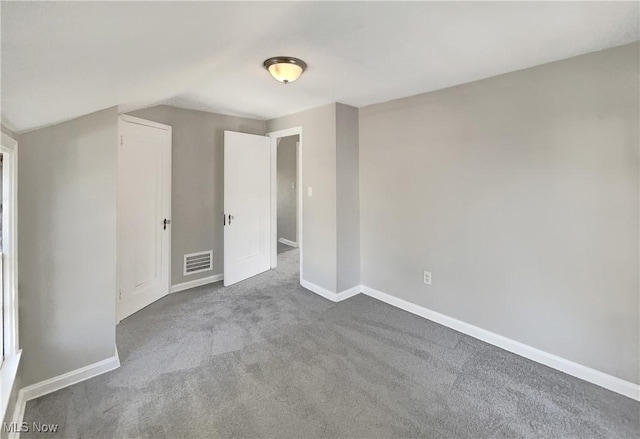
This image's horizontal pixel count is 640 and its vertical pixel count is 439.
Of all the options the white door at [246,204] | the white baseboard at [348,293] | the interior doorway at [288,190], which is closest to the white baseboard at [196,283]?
the white door at [246,204]

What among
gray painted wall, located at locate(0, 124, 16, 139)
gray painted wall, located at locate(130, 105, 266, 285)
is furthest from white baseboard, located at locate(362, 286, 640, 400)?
gray painted wall, located at locate(0, 124, 16, 139)

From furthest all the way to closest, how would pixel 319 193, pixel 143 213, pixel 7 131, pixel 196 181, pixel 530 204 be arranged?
1. pixel 196 181
2. pixel 319 193
3. pixel 143 213
4. pixel 530 204
5. pixel 7 131

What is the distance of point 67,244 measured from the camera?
200 cm

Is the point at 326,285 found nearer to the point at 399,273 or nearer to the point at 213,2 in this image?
the point at 399,273

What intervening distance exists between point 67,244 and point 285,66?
1.91 metres

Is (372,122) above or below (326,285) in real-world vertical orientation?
above

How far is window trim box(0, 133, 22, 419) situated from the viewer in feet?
5.61

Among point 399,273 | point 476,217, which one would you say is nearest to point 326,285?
point 399,273

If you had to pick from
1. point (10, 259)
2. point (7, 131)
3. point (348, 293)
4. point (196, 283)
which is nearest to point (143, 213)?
point (196, 283)

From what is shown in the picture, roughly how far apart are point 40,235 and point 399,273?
301 cm

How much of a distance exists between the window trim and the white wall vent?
1.98 metres

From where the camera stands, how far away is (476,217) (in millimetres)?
2641

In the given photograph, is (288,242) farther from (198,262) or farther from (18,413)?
(18,413)

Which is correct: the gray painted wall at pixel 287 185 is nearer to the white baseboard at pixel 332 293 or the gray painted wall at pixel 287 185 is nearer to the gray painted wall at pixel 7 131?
the white baseboard at pixel 332 293
